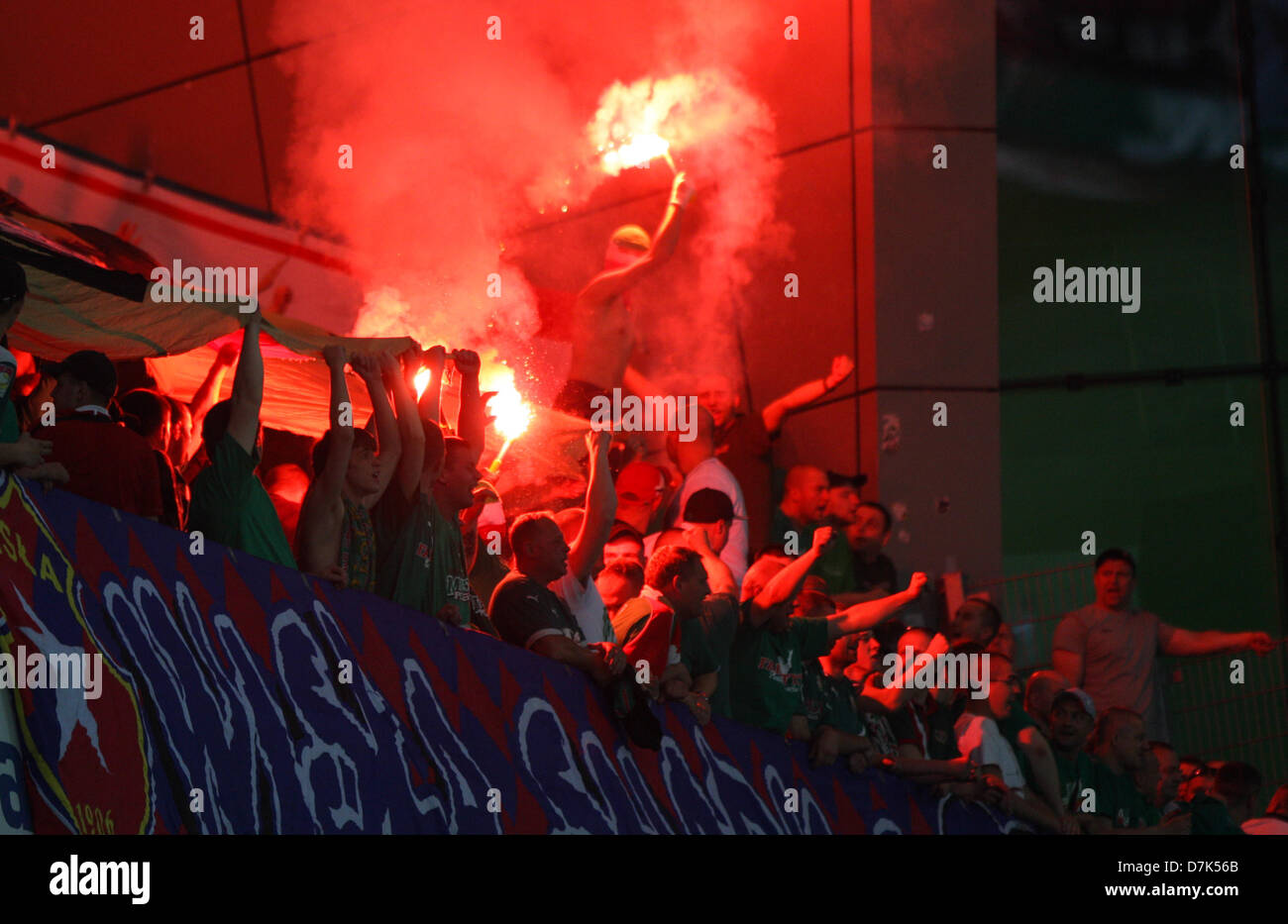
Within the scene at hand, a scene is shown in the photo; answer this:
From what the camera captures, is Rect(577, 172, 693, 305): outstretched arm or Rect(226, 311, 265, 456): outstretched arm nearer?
Rect(226, 311, 265, 456): outstretched arm

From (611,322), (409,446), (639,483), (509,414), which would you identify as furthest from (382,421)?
A: (611,322)

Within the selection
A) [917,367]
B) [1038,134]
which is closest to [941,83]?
[1038,134]

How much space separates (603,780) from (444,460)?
1.32 metres

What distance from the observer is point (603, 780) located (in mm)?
5535

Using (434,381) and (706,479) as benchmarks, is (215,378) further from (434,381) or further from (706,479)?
(706,479)

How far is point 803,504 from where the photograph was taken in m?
10.3

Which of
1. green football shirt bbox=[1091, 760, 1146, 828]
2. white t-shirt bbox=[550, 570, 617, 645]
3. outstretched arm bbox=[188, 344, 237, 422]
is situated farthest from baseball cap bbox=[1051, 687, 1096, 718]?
outstretched arm bbox=[188, 344, 237, 422]

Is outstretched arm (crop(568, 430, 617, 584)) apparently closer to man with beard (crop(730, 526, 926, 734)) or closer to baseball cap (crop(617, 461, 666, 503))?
man with beard (crop(730, 526, 926, 734))

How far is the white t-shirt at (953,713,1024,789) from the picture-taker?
24.6 feet

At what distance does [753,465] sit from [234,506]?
6.56 metres

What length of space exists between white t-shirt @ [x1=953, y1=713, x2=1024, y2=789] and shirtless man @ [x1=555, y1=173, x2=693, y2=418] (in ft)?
10.1

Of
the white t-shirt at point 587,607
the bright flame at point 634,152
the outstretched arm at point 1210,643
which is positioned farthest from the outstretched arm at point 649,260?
the white t-shirt at point 587,607

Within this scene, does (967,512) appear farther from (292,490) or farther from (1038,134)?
(292,490)

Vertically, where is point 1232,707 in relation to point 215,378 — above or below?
below
